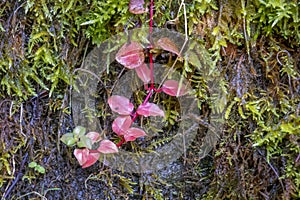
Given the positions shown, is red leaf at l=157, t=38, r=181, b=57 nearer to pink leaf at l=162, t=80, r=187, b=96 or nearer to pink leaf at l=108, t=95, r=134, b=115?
pink leaf at l=162, t=80, r=187, b=96

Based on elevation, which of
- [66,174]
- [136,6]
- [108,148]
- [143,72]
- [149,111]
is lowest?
[66,174]

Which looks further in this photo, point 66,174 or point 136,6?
point 66,174

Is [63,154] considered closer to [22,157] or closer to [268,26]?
[22,157]

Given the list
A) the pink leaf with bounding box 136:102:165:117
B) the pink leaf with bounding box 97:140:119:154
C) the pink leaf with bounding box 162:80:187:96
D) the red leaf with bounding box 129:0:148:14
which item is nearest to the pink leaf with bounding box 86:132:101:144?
the pink leaf with bounding box 97:140:119:154

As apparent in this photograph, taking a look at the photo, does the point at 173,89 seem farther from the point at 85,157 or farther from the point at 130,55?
the point at 85,157

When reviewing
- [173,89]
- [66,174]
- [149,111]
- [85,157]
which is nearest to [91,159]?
[85,157]

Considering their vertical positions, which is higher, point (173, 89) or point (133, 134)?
point (173, 89)
